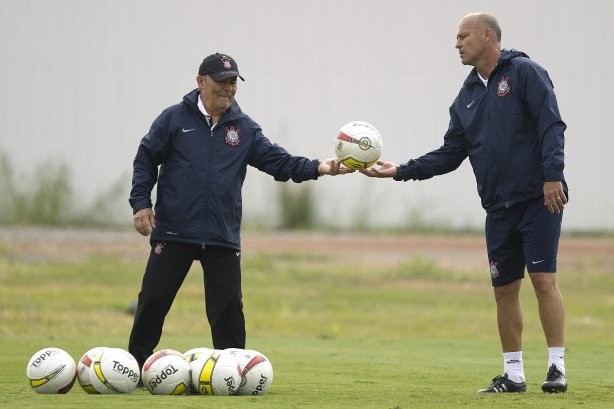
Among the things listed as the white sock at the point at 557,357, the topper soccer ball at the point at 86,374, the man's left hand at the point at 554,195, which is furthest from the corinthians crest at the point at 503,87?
the topper soccer ball at the point at 86,374

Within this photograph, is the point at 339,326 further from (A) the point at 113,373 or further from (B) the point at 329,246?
(B) the point at 329,246

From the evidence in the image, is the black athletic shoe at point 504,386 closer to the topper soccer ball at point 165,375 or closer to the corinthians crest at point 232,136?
the topper soccer ball at point 165,375

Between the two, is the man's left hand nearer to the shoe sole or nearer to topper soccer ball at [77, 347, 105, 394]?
the shoe sole

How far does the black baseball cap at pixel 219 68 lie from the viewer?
415 inches

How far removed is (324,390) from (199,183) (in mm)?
1921

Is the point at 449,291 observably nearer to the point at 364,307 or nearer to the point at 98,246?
the point at 364,307

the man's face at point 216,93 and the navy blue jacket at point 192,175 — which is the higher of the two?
the man's face at point 216,93

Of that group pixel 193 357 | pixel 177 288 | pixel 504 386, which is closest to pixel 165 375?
pixel 193 357

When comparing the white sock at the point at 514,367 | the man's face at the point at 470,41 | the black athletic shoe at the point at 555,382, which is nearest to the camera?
the black athletic shoe at the point at 555,382

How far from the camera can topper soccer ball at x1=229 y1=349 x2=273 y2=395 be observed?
31.9ft

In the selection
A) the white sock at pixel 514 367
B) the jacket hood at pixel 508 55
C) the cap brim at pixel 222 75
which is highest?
the jacket hood at pixel 508 55

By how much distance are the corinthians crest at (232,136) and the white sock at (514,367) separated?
109 inches

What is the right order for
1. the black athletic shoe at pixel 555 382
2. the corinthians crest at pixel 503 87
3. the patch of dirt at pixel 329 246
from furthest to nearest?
the patch of dirt at pixel 329 246 < the corinthians crest at pixel 503 87 < the black athletic shoe at pixel 555 382

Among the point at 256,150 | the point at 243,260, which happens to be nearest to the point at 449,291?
the point at 243,260
